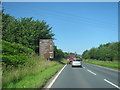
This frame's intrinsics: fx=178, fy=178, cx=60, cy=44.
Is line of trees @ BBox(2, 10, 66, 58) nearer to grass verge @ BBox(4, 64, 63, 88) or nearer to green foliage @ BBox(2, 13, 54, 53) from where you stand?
green foliage @ BBox(2, 13, 54, 53)

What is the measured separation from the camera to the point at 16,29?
35.4 metres

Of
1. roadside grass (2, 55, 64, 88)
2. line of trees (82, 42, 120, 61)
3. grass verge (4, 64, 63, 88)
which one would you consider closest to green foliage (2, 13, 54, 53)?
roadside grass (2, 55, 64, 88)

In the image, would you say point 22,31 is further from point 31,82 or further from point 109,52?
point 109,52

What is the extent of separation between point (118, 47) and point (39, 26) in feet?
120

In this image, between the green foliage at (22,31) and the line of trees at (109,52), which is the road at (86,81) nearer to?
the green foliage at (22,31)

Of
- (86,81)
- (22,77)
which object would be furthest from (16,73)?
(86,81)

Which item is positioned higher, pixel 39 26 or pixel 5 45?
pixel 39 26

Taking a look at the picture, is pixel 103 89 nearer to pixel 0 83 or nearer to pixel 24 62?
pixel 0 83

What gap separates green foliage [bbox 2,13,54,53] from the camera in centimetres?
3312

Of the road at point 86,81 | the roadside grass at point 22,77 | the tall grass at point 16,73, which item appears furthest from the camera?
the tall grass at point 16,73

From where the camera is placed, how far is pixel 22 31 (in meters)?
34.5

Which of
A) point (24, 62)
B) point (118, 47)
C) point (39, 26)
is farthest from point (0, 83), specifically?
point (118, 47)

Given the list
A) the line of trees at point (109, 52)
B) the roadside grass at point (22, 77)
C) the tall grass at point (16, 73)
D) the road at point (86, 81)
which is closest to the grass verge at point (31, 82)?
the roadside grass at point (22, 77)

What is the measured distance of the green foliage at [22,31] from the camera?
109 feet
